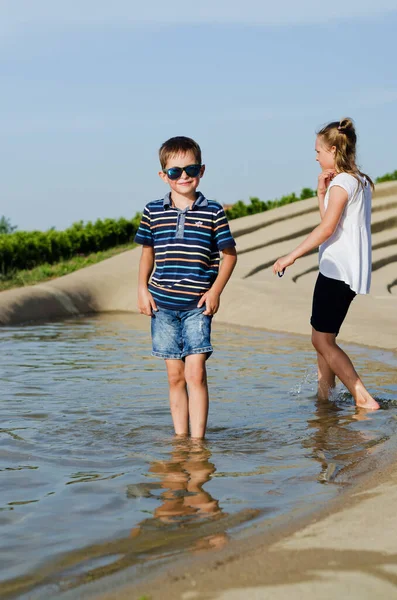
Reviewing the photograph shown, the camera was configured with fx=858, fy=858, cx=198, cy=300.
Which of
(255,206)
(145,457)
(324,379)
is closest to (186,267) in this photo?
(145,457)

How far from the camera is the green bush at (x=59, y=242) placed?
53.2 feet

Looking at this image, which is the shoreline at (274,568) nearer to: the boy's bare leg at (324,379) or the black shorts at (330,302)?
the black shorts at (330,302)

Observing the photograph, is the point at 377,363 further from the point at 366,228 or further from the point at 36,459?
the point at 36,459

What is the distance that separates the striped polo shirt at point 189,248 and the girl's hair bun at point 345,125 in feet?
3.92

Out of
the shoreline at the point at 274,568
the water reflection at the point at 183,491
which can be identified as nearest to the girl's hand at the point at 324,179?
the water reflection at the point at 183,491

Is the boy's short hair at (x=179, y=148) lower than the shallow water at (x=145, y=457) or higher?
higher

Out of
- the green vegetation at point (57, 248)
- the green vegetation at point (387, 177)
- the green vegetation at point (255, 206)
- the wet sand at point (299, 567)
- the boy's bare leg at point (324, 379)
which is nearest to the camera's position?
the wet sand at point (299, 567)

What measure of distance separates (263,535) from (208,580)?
58 cm

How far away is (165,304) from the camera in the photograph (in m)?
4.66

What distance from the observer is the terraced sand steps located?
10086mm

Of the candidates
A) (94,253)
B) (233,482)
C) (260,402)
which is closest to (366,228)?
(260,402)

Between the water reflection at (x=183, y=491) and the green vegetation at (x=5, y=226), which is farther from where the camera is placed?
the green vegetation at (x=5, y=226)

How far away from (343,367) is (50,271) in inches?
403

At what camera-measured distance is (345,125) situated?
535 centimetres
